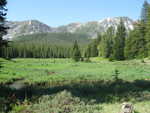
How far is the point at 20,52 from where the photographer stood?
127625 millimetres

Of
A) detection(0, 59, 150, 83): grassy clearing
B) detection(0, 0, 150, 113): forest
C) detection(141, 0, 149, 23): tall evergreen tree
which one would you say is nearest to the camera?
detection(0, 0, 150, 113): forest

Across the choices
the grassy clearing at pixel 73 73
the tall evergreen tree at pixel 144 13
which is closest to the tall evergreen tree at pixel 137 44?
the tall evergreen tree at pixel 144 13

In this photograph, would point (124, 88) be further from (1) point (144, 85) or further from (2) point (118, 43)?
(2) point (118, 43)

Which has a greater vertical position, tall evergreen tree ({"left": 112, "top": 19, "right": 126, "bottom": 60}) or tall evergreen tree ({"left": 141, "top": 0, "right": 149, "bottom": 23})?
tall evergreen tree ({"left": 141, "top": 0, "right": 149, "bottom": 23})

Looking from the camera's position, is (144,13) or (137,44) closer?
(137,44)

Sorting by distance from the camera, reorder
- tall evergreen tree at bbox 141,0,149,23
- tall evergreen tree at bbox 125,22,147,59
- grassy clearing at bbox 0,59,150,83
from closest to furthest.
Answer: grassy clearing at bbox 0,59,150,83, tall evergreen tree at bbox 125,22,147,59, tall evergreen tree at bbox 141,0,149,23

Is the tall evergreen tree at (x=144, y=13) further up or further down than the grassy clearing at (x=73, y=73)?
further up

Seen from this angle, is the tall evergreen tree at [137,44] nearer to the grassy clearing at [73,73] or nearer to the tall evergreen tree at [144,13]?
the tall evergreen tree at [144,13]

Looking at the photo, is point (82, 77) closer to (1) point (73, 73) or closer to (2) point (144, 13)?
(1) point (73, 73)

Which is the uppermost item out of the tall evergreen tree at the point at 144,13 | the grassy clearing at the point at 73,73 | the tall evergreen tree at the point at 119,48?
the tall evergreen tree at the point at 144,13

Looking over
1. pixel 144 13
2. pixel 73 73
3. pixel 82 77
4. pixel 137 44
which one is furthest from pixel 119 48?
pixel 82 77

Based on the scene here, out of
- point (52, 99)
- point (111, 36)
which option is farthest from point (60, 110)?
point (111, 36)

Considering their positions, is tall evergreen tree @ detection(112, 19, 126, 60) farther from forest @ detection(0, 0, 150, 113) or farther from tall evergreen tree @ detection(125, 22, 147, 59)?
tall evergreen tree @ detection(125, 22, 147, 59)

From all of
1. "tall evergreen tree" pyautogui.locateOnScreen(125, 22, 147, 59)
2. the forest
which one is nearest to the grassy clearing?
the forest
